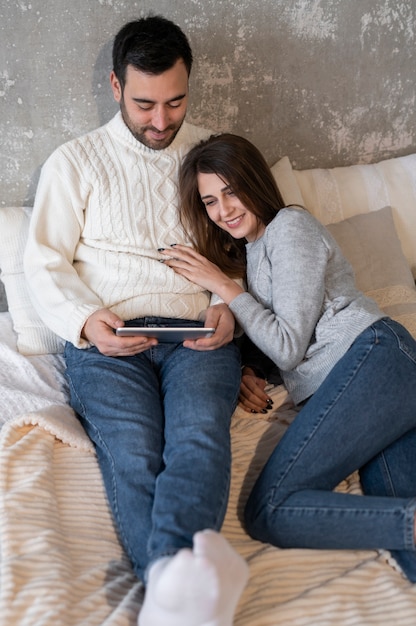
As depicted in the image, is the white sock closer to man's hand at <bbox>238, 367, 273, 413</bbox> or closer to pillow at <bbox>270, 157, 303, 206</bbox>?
man's hand at <bbox>238, 367, 273, 413</bbox>

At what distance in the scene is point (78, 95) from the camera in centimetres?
193

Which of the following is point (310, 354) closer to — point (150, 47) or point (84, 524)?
point (84, 524)

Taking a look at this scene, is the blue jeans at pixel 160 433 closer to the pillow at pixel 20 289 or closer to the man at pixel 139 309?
the man at pixel 139 309

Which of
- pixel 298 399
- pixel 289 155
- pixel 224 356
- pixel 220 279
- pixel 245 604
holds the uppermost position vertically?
pixel 289 155

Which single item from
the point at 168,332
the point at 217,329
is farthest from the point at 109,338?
the point at 217,329

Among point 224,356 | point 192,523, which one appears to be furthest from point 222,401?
point 192,523

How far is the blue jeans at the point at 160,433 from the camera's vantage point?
1.22 metres

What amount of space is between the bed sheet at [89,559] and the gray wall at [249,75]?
822mm

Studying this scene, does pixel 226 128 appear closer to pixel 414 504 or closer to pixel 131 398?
pixel 131 398

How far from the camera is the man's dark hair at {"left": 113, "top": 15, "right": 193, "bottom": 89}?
1586mm

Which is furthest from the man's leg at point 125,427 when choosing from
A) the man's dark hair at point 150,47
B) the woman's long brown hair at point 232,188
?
the man's dark hair at point 150,47

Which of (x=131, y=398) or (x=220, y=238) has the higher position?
(x=220, y=238)

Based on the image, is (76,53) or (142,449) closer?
(142,449)

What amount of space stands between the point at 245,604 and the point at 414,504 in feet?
1.24
